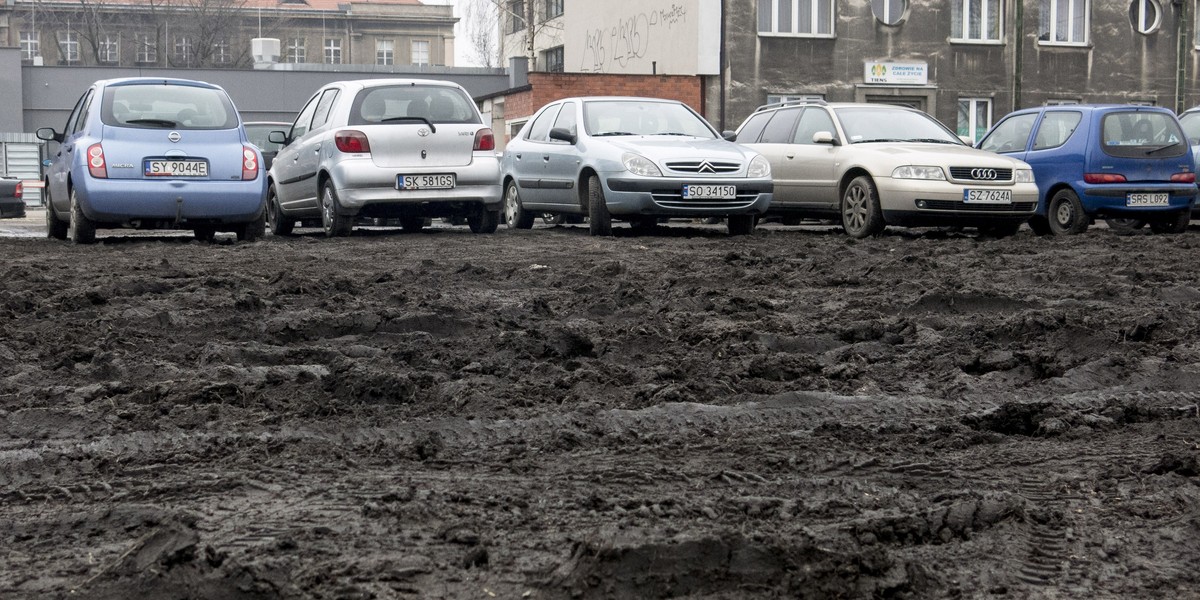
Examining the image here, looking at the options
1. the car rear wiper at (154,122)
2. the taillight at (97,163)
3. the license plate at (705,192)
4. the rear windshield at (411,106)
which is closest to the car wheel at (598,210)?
the license plate at (705,192)

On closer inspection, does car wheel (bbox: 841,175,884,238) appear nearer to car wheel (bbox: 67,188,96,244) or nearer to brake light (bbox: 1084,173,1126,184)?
brake light (bbox: 1084,173,1126,184)

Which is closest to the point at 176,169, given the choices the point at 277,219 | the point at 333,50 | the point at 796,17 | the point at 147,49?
the point at 277,219

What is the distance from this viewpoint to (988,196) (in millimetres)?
14484

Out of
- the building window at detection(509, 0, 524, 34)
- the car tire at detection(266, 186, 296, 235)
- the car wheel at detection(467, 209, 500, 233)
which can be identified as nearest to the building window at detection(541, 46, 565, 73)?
the building window at detection(509, 0, 524, 34)

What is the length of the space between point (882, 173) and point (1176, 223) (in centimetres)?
370

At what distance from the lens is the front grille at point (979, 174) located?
1454cm

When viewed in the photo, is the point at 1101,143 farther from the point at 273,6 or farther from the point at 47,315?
the point at 273,6

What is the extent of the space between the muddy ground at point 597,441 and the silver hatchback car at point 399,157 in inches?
228

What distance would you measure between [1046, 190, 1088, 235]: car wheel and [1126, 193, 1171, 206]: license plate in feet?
1.64

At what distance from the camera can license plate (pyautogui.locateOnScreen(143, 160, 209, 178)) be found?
12664 millimetres

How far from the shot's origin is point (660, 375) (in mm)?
5246

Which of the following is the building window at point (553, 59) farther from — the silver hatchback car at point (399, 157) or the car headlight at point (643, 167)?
the car headlight at point (643, 167)

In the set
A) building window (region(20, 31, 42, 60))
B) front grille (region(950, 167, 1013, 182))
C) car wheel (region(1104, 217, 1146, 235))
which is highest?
building window (region(20, 31, 42, 60))

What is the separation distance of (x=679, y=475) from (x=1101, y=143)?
41.6 ft
